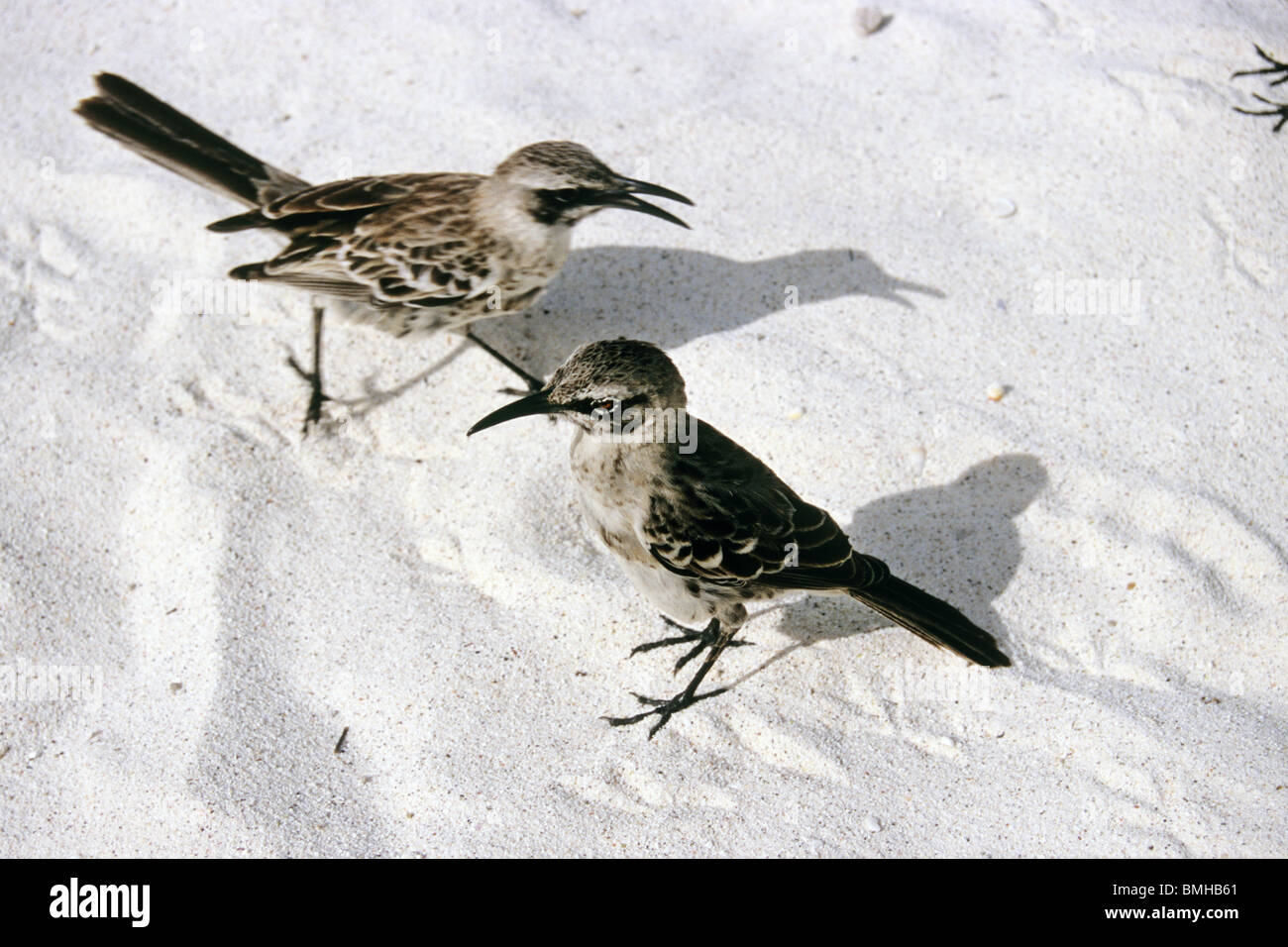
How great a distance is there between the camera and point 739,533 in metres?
3.52

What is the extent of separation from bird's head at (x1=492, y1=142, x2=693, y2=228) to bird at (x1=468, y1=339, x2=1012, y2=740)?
125 centimetres

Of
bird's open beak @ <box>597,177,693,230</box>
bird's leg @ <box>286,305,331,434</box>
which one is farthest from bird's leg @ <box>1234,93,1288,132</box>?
bird's leg @ <box>286,305,331,434</box>

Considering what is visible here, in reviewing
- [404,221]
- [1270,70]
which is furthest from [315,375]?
[1270,70]

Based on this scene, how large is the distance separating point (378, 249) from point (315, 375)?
0.65 m

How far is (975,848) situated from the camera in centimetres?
344

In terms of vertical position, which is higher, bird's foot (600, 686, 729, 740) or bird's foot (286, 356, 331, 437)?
bird's foot (286, 356, 331, 437)

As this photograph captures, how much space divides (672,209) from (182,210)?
100 inches

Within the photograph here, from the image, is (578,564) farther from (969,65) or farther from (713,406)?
(969,65)

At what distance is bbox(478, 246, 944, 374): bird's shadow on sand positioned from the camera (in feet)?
16.5

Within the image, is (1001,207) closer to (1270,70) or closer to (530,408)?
(1270,70)

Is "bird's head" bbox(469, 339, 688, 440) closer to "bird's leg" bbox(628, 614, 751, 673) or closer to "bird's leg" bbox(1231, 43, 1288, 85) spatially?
"bird's leg" bbox(628, 614, 751, 673)

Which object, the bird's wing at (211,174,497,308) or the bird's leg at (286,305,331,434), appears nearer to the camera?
the bird's wing at (211,174,497,308)

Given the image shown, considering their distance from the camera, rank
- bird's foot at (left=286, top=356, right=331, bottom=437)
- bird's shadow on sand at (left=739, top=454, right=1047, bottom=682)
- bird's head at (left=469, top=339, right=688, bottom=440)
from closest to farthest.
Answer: bird's head at (left=469, top=339, right=688, bottom=440), bird's shadow on sand at (left=739, top=454, right=1047, bottom=682), bird's foot at (left=286, top=356, right=331, bottom=437)

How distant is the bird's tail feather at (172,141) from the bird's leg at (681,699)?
9.46 feet
